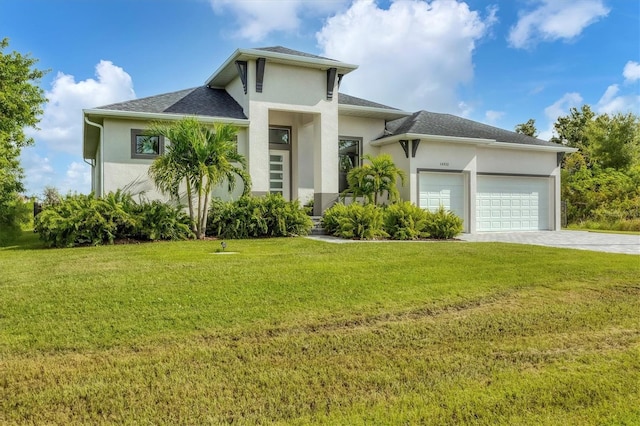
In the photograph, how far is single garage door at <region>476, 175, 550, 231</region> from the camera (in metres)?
18.0

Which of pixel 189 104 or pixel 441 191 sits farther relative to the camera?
pixel 441 191

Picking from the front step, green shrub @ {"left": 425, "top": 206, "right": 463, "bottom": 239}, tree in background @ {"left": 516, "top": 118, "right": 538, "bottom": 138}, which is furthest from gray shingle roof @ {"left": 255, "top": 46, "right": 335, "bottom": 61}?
tree in background @ {"left": 516, "top": 118, "right": 538, "bottom": 138}

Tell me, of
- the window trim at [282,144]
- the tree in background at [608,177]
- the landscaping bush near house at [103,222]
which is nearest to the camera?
the landscaping bush near house at [103,222]

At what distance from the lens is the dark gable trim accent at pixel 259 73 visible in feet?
48.0

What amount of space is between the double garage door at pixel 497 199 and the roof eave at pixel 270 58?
500 centimetres

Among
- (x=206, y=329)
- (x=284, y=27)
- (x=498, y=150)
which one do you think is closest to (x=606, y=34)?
(x=498, y=150)

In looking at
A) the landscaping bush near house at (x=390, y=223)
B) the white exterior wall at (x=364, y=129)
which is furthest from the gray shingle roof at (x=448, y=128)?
the landscaping bush near house at (x=390, y=223)

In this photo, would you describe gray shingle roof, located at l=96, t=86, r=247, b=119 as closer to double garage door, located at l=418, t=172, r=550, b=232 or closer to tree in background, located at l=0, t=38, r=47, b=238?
tree in background, located at l=0, t=38, r=47, b=238

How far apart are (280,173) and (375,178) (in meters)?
4.18

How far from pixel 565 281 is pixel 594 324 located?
210 centimetres

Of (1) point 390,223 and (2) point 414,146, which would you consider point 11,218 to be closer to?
(1) point 390,223

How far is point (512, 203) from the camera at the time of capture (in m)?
18.7

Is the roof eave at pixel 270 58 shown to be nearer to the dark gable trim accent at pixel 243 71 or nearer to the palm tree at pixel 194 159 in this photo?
the dark gable trim accent at pixel 243 71

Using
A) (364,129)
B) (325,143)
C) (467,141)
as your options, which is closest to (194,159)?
(325,143)
